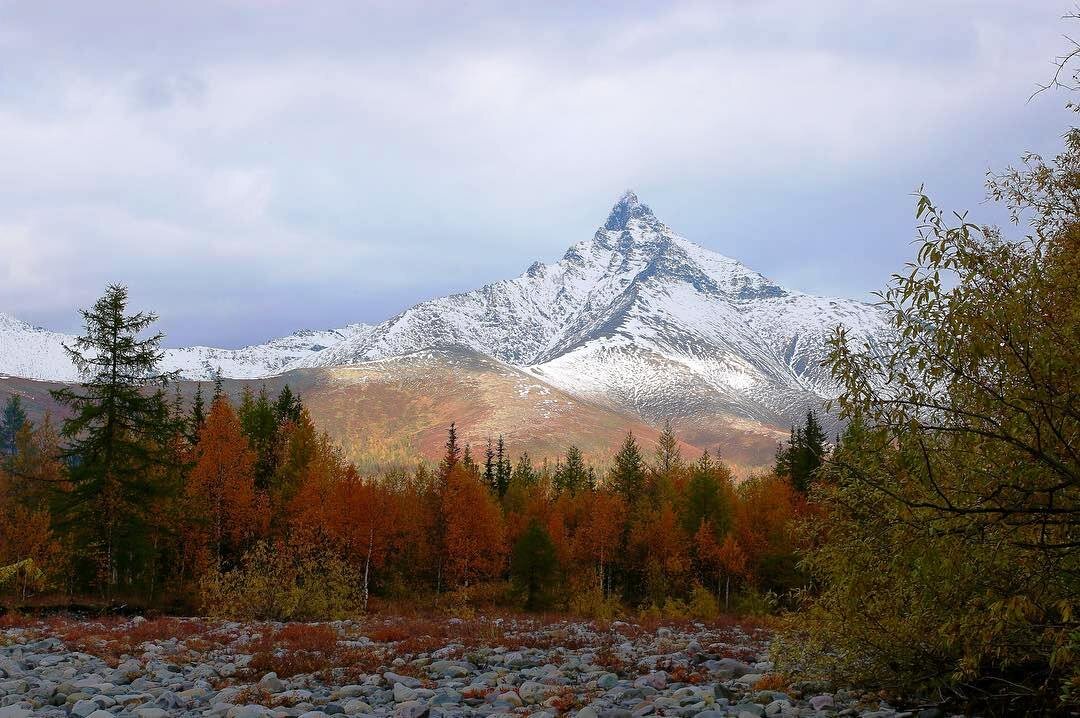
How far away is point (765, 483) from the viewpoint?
83812 mm

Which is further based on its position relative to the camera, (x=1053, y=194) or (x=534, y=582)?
(x=534, y=582)

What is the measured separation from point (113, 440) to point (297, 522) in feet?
43.1

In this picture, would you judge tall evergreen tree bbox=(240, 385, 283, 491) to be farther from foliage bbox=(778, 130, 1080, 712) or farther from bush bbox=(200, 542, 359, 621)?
foliage bbox=(778, 130, 1080, 712)

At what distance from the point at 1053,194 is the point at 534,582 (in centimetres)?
5347

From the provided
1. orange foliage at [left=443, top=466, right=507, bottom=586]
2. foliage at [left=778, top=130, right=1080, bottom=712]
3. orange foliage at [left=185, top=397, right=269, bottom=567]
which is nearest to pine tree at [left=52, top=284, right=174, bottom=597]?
orange foliage at [left=185, top=397, right=269, bottom=567]

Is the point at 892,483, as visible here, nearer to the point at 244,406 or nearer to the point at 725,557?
the point at 725,557

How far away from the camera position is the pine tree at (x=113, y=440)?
4150cm

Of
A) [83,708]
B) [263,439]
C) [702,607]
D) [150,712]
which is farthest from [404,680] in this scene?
[263,439]

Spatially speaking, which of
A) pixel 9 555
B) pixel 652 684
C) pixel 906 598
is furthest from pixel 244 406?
pixel 906 598

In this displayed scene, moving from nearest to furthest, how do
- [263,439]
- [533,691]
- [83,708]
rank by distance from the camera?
[83,708] → [533,691] → [263,439]

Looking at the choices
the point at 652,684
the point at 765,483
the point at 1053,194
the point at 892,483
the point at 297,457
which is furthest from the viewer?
the point at 765,483

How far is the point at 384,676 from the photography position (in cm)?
1727

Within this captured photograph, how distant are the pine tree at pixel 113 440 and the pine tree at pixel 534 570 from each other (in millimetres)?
27872

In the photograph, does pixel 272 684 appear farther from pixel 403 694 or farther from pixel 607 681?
pixel 607 681
